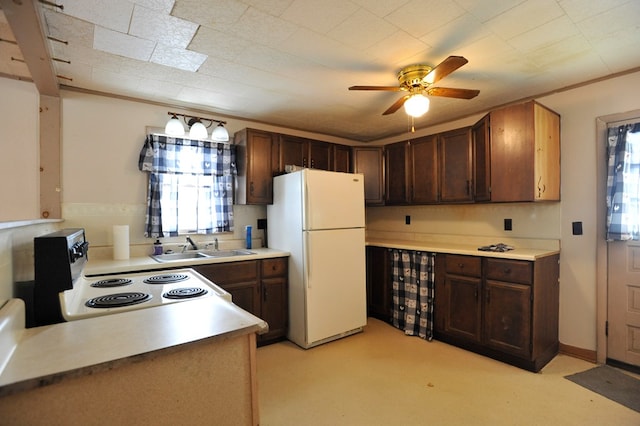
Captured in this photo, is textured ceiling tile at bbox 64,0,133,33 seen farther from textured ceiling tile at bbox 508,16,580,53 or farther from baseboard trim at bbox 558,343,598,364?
baseboard trim at bbox 558,343,598,364

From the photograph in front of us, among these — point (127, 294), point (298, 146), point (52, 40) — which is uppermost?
point (52, 40)

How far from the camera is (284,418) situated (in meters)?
1.99

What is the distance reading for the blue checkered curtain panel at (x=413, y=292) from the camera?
3180 mm

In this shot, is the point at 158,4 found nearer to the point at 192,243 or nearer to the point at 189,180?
the point at 189,180

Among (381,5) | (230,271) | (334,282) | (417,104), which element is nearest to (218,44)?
(381,5)

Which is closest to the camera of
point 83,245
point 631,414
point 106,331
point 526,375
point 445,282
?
point 106,331

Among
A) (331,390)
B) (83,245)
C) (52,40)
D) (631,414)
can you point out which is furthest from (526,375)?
(52,40)

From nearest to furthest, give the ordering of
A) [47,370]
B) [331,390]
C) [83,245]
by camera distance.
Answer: [47,370]
[83,245]
[331,390]

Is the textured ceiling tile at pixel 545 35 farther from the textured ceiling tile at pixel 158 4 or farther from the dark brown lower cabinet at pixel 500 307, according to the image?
the textured ceiling tile at pixel 158 4

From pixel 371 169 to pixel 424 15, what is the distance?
2463mm

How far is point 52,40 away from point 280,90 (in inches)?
62.0

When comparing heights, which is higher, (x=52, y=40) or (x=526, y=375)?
(x=52, y=40)

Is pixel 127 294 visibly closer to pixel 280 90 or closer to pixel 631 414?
pixel 280 90

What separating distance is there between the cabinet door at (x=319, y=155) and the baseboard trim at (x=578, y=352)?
2979 mm
